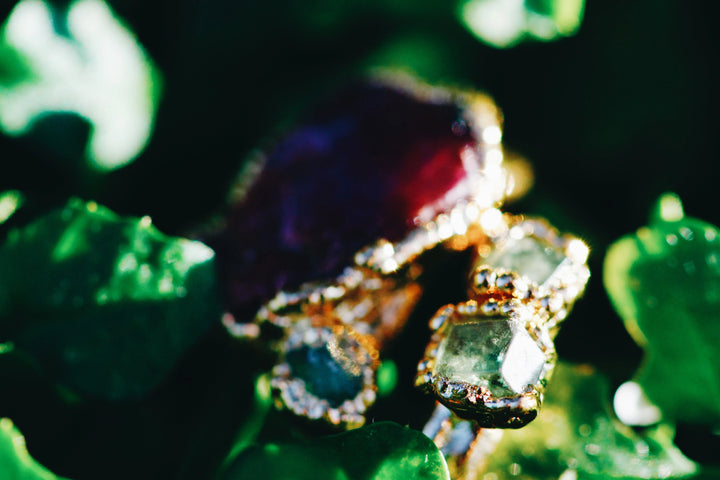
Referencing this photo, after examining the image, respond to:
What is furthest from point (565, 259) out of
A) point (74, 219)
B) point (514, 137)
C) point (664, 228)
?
point (74, 219)

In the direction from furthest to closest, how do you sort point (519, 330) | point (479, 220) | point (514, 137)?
point (514, 137) → point (479, 220) → point (519, 330)

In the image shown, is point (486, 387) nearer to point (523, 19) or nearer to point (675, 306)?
point (675, 306)

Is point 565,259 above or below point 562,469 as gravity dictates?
above

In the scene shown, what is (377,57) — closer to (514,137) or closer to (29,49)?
(514,137)

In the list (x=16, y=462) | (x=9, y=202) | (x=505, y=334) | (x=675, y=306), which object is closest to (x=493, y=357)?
(x=505, y=334)

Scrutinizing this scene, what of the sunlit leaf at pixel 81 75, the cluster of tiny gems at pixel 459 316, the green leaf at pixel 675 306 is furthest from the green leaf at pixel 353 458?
the sunlit leaf at pixel 81 75

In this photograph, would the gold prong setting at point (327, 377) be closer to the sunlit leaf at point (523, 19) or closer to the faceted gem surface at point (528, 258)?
the faceted gem surface at point (528, 258)

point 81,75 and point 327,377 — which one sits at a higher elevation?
point 81,75
